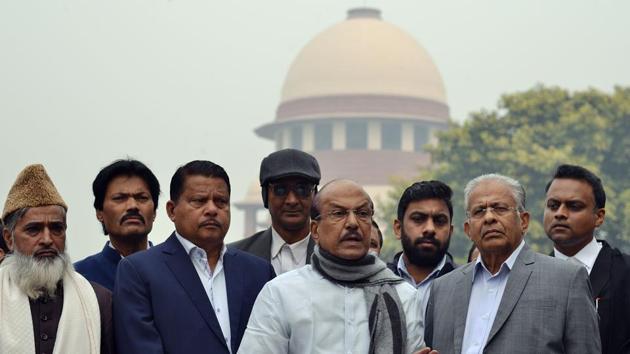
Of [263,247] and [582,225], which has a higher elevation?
[582,225]

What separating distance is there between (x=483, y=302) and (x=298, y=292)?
735 mm

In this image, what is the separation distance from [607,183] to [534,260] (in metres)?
24.3

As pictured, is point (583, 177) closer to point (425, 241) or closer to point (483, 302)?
point (425, 241)

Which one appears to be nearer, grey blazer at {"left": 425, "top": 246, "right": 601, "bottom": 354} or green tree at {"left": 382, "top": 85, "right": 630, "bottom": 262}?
grey blazer at {"left": 425, "top": 246, "right": 601, "bottom": 354}

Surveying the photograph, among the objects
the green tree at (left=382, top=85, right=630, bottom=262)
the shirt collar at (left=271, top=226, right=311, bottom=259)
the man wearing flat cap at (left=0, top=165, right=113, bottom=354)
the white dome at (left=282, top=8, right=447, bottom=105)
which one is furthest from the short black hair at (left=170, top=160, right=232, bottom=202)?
the white dome at (left=282, top=8, right=447, bottom=105)

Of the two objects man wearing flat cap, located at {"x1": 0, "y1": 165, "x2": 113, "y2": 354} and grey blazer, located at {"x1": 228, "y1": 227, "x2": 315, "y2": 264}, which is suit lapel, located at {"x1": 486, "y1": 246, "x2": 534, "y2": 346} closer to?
grey blazer, located at {"x1": 228, "y1": 227, "x2": 315, "y2": 264}

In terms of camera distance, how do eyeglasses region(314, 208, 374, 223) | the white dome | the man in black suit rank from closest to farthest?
eyeglasses region(314, 208, 374, 223) → the man in black suit → the white dome

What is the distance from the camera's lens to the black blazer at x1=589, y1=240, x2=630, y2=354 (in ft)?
15.7

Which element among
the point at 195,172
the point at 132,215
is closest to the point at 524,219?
A: the point at 195,172

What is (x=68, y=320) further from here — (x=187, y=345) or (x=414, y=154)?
(x=414, y=154)

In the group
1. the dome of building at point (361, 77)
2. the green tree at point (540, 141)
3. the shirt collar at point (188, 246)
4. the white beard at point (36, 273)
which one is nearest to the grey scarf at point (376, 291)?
the shirt collar at point (188, 246)

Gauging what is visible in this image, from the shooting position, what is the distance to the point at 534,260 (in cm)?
432

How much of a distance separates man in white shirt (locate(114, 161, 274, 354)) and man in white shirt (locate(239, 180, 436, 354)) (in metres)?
0.38

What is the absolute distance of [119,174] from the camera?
5.13 m
